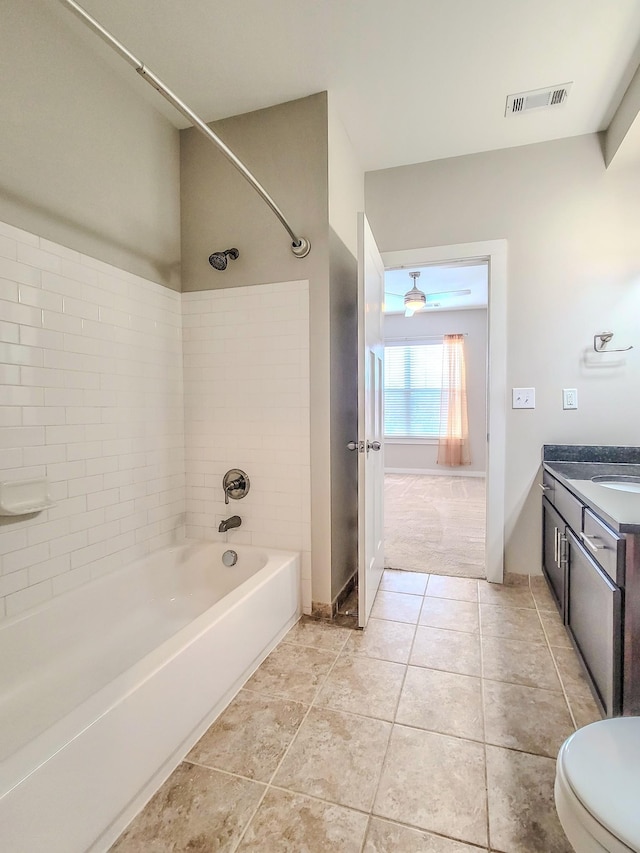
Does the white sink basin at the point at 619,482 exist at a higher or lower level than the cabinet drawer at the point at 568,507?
higher

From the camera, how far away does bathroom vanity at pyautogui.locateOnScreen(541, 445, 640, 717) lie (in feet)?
4.09

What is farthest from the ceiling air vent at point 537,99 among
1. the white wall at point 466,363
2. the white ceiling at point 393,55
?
the white wall at point 466,363

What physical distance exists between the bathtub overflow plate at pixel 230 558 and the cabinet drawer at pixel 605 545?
62.9 inches

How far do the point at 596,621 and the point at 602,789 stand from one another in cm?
84

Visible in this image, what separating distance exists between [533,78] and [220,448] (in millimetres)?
2355

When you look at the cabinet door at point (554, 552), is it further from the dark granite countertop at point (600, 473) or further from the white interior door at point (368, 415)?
the white interior door at point (368, 415)

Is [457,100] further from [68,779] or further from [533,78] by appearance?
[68,779]

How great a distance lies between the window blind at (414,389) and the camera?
21.9 feet

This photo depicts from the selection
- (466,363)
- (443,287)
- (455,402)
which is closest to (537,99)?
(443,287)

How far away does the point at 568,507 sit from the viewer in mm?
1892

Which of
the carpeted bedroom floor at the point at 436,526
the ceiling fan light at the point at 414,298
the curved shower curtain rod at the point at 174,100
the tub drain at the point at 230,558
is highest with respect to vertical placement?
the ceiling fan light at the point at 414,298

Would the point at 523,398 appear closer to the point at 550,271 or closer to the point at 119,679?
the point at 550,271

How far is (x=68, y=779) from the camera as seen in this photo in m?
0.99

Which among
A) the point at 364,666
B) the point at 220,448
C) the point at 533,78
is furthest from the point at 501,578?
the point at 533,78
